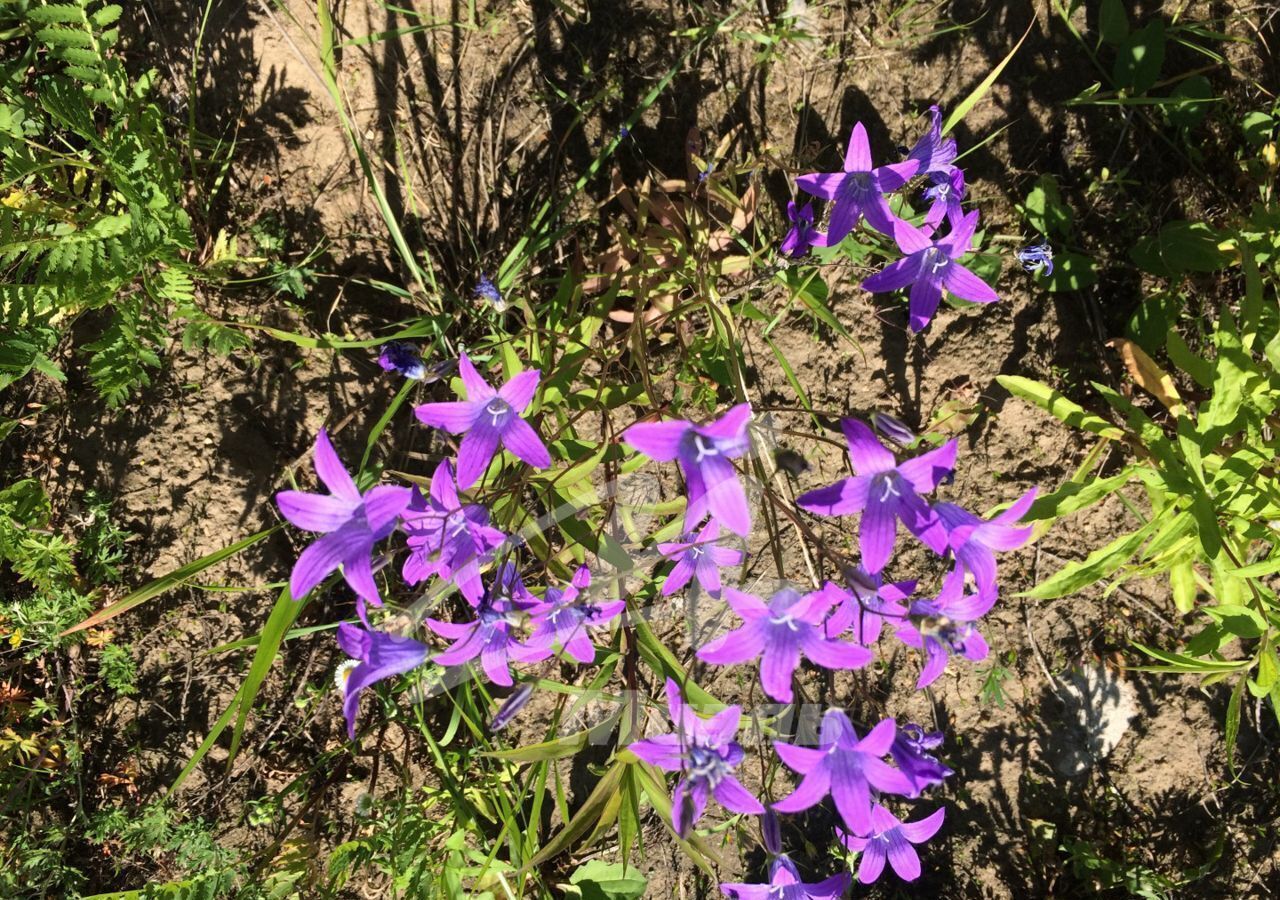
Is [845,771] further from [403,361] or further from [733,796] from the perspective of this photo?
[403,361]

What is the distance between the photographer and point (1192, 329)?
167 inches

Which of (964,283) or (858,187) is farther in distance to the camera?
(964,283)

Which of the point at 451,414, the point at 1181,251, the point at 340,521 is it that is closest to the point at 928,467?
the point at 451,414

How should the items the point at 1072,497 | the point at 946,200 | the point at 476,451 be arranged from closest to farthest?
the point at 476,451 → the point at 946,200 → the point at 1072,497

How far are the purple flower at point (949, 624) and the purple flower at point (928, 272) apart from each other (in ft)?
3.33

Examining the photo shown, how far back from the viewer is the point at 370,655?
2570 millimetres

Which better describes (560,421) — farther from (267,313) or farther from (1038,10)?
(1038,10)

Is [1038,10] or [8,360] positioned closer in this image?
[8,360]

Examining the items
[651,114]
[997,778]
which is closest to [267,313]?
[651,114]

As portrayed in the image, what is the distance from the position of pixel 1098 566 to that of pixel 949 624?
135 cm

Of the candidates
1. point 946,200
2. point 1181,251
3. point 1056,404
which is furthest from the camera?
point 1181,251

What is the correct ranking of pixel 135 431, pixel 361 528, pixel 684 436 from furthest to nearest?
pixel 135 431
pixel 361 528
pixel 684 436

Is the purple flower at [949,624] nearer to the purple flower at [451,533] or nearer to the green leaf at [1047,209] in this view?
the purple flower at [451,533]

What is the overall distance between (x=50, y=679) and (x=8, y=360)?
73.6 inches
